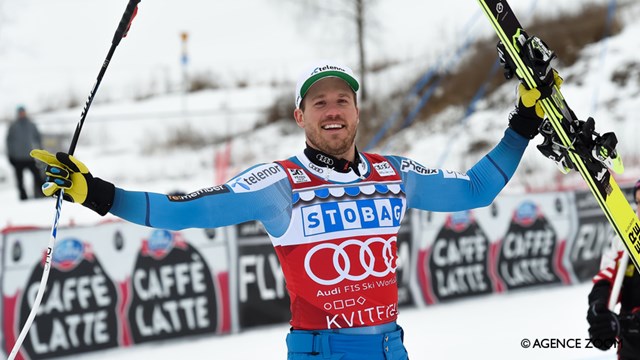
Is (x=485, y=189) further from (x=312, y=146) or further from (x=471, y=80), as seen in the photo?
(x=471, y=80)

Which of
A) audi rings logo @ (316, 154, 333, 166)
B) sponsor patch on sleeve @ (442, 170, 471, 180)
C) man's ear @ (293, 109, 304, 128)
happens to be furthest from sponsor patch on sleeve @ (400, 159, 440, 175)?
man's ear @ (293, 109, 304, 128)

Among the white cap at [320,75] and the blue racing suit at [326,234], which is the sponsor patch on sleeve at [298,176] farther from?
the white cap at [320,75]

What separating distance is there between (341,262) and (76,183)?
3.11 ft

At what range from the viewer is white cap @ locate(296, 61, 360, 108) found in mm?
2773

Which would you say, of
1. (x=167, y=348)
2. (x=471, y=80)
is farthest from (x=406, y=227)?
(x=471, y=80)

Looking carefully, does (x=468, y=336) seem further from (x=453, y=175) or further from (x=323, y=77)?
(x=323, y=77)

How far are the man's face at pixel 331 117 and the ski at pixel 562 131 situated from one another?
734 millimetres

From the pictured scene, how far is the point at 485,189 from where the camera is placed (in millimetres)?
3057

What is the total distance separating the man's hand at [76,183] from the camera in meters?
2.25

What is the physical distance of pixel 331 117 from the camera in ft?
8.89

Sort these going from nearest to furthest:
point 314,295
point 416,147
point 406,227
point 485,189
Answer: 1. point 314,295
2. point 485,189
3. point 406,227
4. point 416,147

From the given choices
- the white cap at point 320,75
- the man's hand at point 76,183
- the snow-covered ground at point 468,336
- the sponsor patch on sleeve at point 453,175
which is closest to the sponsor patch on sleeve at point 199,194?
the man's hand at point 76,183

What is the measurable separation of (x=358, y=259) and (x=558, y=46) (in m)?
19.7

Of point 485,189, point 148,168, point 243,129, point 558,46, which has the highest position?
point 558,46
